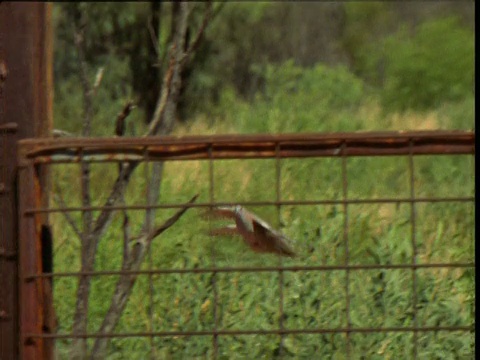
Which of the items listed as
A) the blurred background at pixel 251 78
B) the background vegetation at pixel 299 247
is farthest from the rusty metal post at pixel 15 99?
the blurred background at pixel 251 78

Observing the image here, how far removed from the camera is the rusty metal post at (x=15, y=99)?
11.8 ft

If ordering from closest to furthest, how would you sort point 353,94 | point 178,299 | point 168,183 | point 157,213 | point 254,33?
point 178,299
point 157,213
point 168,183
point 353,94
point 254,33

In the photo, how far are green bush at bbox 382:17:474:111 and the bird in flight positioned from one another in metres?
13.2

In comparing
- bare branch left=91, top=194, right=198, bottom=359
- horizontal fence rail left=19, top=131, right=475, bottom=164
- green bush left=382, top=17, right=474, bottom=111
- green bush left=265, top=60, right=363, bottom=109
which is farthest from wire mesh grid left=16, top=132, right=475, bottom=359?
green bush left=382, top=17, right=474, bottom=111

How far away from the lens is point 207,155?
3537mm

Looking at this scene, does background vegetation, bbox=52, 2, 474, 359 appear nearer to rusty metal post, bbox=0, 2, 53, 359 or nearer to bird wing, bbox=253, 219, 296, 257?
bird wing, bbox=253, 219, 296, 257

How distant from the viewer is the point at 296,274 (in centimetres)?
520

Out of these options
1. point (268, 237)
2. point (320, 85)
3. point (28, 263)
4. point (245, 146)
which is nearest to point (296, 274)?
point (268, 237)

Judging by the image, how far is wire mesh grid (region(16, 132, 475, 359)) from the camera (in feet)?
11.5

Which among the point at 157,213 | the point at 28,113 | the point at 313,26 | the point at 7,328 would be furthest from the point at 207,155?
the point at 313,26

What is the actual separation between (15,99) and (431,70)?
49.3 ft

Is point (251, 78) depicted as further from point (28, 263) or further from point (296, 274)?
point (28, 263)

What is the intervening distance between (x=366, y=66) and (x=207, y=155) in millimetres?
24928

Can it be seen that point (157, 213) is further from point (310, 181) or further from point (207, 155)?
point (207, 155)
